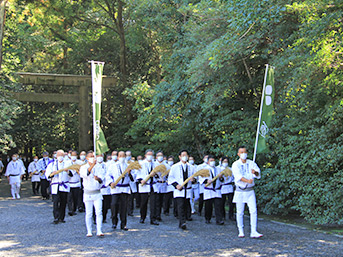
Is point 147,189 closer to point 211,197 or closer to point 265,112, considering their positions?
point 211,197

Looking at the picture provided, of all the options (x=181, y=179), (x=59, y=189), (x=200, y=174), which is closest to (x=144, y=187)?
(x=181, y=179)

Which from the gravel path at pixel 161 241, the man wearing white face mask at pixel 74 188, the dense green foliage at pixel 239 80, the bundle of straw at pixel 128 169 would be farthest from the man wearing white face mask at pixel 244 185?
the man wearing white face mask at pixel 74 188

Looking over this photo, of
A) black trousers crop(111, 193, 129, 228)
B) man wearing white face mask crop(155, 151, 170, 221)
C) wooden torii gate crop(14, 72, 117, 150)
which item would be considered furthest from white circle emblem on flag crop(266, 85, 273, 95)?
wooden torii gate crop(14, 72, 117, 150)

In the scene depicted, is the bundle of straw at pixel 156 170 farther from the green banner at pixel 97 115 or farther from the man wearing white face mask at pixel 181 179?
the green banner at pixel 97 115

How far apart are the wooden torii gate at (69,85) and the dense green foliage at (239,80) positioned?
1.64 m

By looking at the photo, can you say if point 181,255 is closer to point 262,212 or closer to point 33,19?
point 262,212

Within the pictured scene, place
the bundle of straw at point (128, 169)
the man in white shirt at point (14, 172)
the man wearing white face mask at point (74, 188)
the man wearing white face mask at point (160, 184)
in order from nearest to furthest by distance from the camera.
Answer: the bundle of straw at point (128, 169) → the man wearing white face mask at point (160, 184) → the man wearing white face mask at point (74, 188) → the man in white shirt at point (14, 172)

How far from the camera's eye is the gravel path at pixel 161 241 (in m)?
8.70

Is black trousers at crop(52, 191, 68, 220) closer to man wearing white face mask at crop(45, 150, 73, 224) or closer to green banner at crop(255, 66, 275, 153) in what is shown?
man wearing white face mask at crop(45, 150, 73, 224)

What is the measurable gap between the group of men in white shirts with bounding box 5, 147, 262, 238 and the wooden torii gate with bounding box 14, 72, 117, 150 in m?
9.76

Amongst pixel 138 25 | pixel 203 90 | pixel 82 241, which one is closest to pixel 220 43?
pixel 203 90

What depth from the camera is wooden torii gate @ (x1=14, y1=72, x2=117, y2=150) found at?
23750mm

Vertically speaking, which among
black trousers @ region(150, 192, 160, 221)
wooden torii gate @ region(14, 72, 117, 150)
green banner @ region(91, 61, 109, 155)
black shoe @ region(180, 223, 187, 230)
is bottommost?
black shoe @ region(180, 223, 187, 230)

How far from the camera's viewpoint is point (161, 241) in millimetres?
9781
